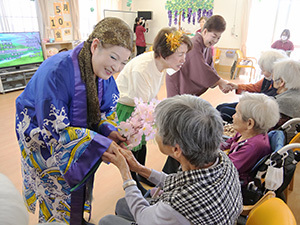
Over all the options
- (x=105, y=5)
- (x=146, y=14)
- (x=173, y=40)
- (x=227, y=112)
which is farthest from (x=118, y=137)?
(x=146, y=14)

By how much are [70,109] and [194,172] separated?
68cm

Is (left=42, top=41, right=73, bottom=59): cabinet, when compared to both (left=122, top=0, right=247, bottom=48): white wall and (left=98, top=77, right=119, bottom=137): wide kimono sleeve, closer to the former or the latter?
(left=122, top=0, right=247, bottom=48): white wall

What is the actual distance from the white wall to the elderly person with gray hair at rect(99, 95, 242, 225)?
7.18m

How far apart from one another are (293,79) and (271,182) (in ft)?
4.10

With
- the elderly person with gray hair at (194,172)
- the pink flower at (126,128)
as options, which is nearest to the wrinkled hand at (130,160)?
the pink flower at (126,128)

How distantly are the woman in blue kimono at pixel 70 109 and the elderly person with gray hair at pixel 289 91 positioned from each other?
1.60 meters

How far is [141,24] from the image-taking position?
7996 millimetres

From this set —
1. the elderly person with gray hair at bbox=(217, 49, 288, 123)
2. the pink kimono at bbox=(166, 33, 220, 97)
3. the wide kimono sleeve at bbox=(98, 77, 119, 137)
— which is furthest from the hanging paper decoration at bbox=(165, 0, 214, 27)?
the wide kimono sleeve at bbox=(98, 77, 119, 137)

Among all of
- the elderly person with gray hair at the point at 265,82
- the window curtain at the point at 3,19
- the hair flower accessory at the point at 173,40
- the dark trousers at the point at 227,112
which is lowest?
the dark trousers at the point at 227,112

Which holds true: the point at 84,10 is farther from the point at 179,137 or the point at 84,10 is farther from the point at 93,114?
the point at 179,137

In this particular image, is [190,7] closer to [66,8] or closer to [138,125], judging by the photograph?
[66,8]

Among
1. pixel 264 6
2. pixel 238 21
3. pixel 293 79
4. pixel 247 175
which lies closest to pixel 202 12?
pixel 238 21

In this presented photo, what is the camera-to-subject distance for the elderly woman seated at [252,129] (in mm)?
1396

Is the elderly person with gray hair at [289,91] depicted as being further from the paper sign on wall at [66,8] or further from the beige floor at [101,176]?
the paper sign on wall at [66,8]
